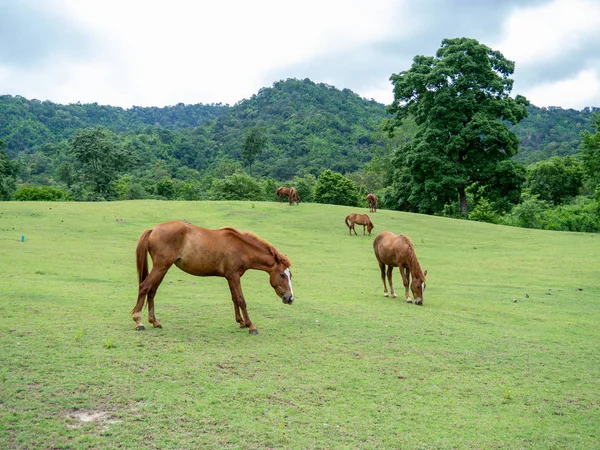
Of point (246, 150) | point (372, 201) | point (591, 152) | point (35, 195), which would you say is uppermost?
point (246, 150)

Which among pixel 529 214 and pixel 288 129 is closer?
pixel 529 214

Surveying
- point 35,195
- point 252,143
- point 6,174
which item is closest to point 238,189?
point 35,195

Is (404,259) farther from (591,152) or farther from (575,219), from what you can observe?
(591,152)

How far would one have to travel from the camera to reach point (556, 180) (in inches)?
2398

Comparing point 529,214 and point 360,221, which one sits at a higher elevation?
point 529,214

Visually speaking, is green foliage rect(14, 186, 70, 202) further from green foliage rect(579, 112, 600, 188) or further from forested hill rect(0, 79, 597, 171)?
forested hill rect(0, 79, 597, 171)

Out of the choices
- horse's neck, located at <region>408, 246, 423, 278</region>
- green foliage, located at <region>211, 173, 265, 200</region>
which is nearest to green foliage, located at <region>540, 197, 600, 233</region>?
horse's neck, located at <region>408, 246, 423, 278</region>

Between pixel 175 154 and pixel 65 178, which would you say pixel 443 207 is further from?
pixel 175 154

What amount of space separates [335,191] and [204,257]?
44.8 metres

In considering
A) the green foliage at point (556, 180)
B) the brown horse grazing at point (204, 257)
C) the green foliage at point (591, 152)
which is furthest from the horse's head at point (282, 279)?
the green foliage at point (556, 180)

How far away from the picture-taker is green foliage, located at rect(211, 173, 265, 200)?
54.8m

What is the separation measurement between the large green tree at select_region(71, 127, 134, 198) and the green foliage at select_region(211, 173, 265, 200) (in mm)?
12653

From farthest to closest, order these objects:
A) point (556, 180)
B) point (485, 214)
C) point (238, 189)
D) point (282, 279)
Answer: point (556, 180) < point (238, 189) < point (485, 214) < point (282, 279)

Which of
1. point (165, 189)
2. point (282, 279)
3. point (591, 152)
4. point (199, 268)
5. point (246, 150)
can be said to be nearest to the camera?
point (199, 268)
